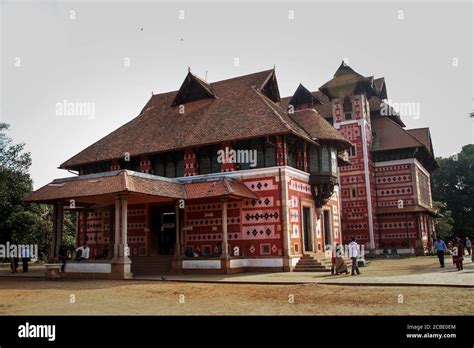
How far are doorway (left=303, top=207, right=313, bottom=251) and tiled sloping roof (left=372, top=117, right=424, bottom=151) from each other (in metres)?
15.4

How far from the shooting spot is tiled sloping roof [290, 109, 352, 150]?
24.1 metres

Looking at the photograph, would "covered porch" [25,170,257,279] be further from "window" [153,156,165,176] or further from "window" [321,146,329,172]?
"window" [321,146,329,172]

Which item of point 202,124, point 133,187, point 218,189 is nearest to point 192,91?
point 202,124

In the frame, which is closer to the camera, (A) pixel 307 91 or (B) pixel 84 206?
(B) pixel 84 206

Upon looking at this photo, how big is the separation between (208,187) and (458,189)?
42373 mm

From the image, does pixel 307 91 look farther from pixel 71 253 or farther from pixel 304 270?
pixel 71 253

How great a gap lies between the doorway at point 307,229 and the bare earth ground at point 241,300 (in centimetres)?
940

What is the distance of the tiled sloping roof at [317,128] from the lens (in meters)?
24.1

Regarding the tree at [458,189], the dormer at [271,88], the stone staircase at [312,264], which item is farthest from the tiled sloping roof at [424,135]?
the stone staircase at [312,264]

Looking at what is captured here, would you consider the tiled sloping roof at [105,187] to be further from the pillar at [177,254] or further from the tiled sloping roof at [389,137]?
the tiled sloping roof at [389,137]
